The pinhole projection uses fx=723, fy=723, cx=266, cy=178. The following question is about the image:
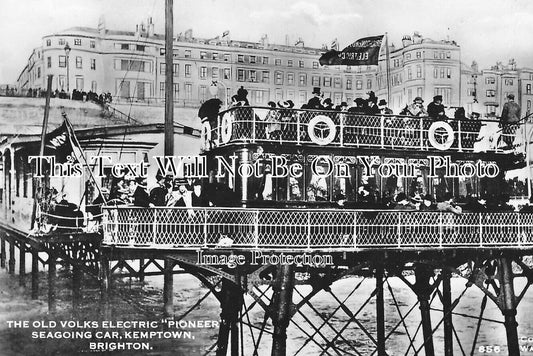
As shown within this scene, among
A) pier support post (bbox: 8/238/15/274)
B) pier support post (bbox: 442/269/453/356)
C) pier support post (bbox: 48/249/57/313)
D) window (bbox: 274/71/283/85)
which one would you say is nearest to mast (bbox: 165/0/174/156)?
window (bbox: 274/71/283/85)

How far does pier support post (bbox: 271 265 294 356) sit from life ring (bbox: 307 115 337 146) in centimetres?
336

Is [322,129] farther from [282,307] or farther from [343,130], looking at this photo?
[282,307]

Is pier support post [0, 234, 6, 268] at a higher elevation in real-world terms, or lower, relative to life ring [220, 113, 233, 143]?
lower

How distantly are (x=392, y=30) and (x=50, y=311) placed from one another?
1560 cm

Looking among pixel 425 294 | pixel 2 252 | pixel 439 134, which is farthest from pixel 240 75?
pixel 2 252

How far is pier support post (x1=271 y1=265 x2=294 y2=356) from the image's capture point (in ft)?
53.8

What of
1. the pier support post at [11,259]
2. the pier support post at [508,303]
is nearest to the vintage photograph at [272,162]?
the pier support post at [508,303]

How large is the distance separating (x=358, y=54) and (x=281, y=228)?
6346 mm

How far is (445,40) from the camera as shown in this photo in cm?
2358

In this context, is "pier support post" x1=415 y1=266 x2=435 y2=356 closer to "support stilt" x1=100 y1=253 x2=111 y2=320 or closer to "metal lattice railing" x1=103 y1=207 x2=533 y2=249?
"metal lattice railing" x1=103 y1=207 x2=533 y2=249

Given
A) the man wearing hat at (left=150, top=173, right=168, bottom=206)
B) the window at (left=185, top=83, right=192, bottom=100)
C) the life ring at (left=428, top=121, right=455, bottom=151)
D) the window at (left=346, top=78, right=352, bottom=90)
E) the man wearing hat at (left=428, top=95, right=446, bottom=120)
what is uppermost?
the window at (left=346, top=78, right=352, bottom=90)

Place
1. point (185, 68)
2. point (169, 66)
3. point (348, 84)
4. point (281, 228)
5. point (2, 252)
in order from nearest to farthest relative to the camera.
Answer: point (281, 228), point (169, 66), point (185, 68), point (348, 84), point (2, 252)

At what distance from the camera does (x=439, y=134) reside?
19219 mm

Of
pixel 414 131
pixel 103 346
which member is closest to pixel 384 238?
pixel 414 131
